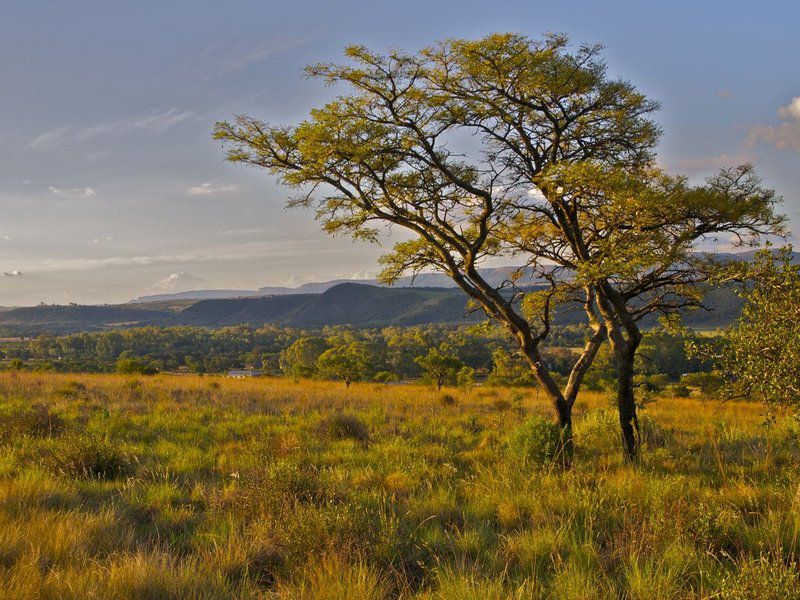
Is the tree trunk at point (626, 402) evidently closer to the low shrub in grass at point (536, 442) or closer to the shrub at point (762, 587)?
the low shrub in grass at point (536, 442)

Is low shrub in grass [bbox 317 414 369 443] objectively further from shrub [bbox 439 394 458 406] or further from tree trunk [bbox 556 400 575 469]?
shrub [bbox 439 394 458 406]

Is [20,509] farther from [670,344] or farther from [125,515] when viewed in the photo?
[670,344]

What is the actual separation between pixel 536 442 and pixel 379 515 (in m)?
4.06

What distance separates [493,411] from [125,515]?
42.1ft

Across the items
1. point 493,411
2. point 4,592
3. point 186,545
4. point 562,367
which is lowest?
point 562,367

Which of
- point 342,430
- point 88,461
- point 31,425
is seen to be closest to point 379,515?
point 88,461

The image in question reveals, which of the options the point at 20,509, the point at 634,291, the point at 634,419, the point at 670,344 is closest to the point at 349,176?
the point at 634,291

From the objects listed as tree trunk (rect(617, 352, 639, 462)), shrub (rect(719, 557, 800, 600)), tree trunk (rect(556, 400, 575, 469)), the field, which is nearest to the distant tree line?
tree trunk (rect(617, 352, 639, 462))

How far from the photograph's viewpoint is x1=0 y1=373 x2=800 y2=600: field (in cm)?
383

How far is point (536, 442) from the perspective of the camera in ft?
28.5

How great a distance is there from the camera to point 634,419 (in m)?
10.2

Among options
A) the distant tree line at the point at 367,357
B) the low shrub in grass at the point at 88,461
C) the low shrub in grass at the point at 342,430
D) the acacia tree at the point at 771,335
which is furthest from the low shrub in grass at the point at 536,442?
the low shrub in grass at the point at 88,461

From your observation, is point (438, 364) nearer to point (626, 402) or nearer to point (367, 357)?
point (367, 357)

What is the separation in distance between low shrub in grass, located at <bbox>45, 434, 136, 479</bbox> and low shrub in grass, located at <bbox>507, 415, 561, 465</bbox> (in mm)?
6819
